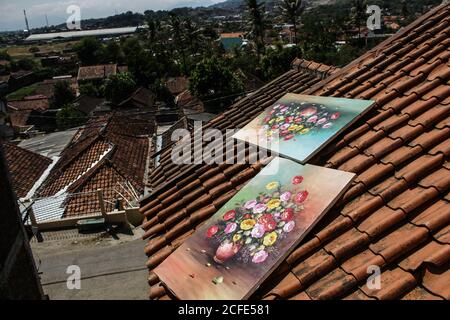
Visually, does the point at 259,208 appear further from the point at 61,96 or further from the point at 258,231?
the point at 61,96

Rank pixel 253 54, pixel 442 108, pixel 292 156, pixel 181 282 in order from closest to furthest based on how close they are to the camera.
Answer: pixel 181 282
pixel 442 108
pixel 292 156
pixel 253 54

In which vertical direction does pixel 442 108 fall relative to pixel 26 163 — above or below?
above

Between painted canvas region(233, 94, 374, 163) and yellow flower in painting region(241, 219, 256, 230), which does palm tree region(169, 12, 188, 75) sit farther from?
yellow flower in painting region(241, 219, 256, 230)

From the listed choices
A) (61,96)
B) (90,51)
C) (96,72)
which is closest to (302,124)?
(61,96)

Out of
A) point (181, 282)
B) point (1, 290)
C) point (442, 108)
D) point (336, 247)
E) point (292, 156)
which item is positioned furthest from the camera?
point (1, 290)

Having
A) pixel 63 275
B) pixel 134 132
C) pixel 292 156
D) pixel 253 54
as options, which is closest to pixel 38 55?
pixel 253 54

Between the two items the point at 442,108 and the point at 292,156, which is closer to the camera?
the point at 442,108

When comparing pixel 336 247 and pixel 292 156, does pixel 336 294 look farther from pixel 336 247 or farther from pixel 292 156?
pixel 292 156

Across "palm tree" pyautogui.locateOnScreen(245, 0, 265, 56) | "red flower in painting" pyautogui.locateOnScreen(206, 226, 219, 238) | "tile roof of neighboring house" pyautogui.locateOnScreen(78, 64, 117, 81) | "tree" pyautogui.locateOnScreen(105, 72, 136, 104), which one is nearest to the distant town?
"red flower in painting" pyautogui.locateOnScreen(206, 226, 219, 238)
